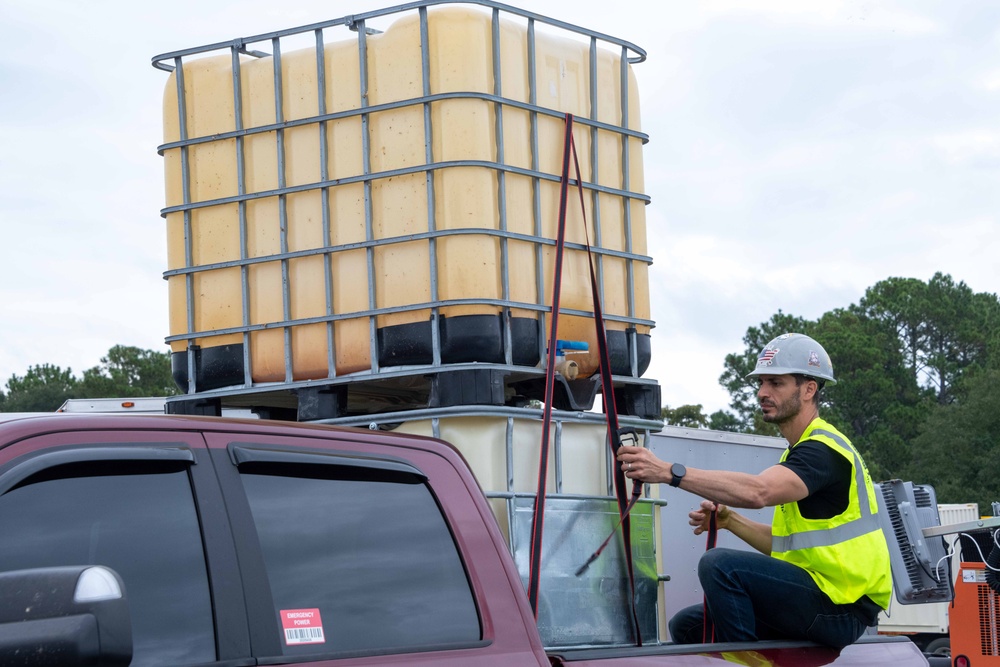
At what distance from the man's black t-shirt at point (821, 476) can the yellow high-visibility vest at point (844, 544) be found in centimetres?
2

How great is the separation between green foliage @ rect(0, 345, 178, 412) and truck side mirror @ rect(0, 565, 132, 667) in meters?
62.9

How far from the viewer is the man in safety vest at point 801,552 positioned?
486 centimetres

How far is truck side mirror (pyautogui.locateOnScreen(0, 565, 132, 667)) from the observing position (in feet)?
6.84

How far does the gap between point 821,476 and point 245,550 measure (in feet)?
9.38

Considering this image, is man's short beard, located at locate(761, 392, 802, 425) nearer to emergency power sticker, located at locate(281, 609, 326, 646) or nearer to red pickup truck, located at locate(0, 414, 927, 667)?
red pickup truck, located at locate(0, 414, 927, 667)

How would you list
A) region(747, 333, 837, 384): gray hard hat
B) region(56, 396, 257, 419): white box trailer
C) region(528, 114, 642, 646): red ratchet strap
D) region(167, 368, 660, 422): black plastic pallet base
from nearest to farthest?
region(528, 114, 642, 646): red ratchet strap
region(167, 368, 660, 422): black plastic pallet base
region(747, 333, 837, 384): gray hard hat
region(56, 396, 257, 419): white box trailer

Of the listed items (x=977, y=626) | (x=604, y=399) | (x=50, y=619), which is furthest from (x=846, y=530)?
(x=977, y=626)

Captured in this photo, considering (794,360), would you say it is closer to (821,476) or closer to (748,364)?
(821,476)

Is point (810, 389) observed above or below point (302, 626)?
above

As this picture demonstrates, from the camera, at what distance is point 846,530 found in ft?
16.6

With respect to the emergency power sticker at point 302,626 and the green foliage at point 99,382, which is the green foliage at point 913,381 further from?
the emergency power sticker at point 302,626

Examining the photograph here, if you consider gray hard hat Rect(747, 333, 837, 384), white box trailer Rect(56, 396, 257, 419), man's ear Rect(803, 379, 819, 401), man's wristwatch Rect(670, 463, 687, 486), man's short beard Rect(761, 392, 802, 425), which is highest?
white box trailer Rect(56, 396, 257, 419)

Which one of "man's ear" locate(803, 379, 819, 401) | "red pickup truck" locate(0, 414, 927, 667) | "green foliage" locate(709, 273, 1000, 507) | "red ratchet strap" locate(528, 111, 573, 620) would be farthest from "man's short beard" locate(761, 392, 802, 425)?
"green foliage" locate(709, 273, 1000, 507)

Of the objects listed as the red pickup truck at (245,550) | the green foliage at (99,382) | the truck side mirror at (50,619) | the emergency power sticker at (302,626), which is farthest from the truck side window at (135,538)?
the green foliage at (99,382)
